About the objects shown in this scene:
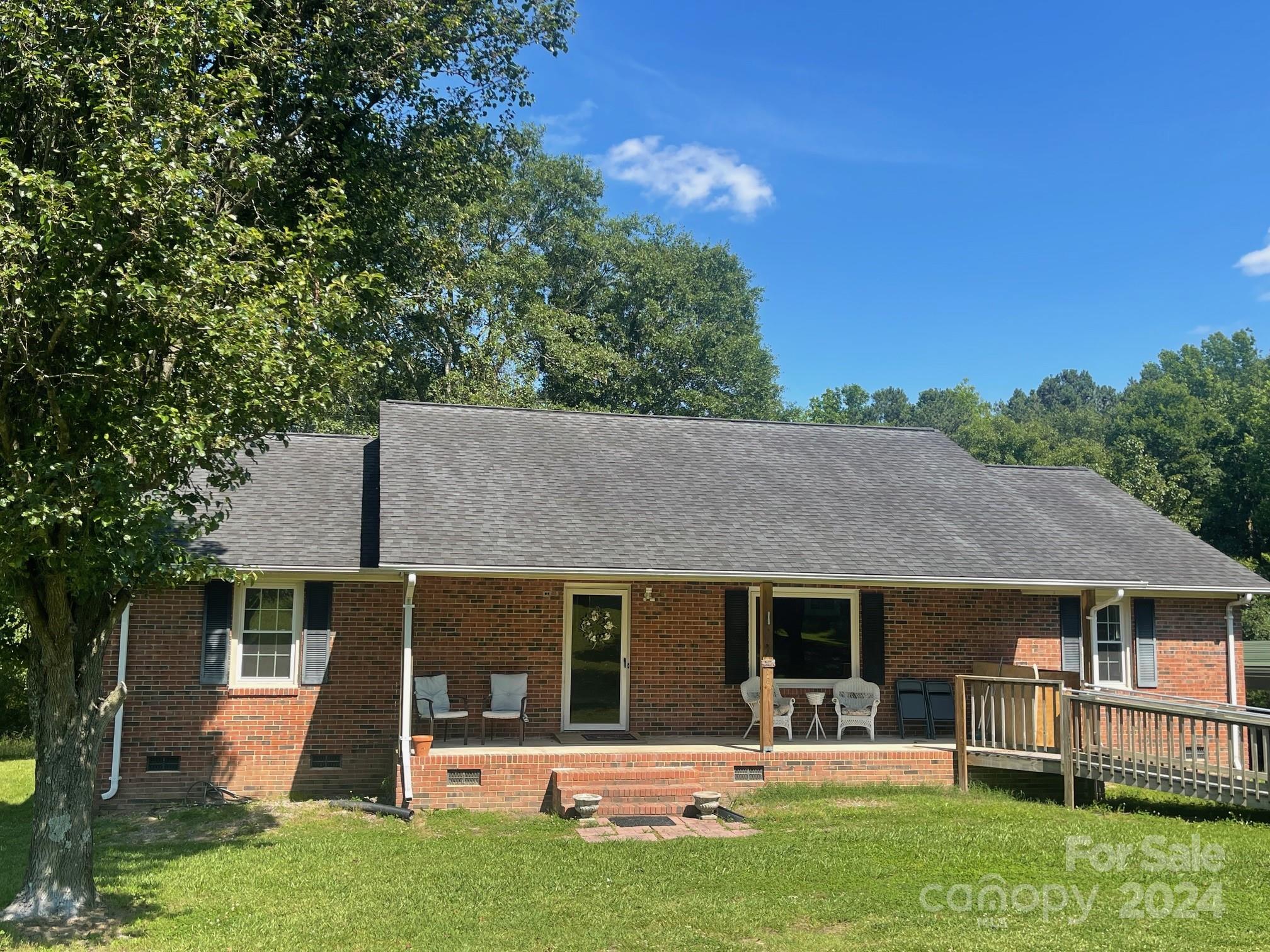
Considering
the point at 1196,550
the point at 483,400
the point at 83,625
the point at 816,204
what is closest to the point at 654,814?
the point at 83,625

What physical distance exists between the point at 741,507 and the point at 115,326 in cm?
863

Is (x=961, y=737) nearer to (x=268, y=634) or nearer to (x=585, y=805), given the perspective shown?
(x=585, y=805)

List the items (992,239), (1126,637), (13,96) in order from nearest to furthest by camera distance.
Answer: (13,96)
(1126,637)
(992,239)

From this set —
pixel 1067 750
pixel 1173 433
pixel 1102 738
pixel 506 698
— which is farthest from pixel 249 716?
pixel 1173 433

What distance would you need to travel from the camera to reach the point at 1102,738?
424 inches

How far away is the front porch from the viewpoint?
10500mm

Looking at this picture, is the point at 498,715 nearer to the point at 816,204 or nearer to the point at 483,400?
the point at 483,400

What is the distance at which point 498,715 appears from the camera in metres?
11.9

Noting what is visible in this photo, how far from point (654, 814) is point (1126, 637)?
8.51m

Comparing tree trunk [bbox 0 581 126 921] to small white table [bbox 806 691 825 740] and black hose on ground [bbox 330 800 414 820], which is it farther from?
small white table [bbox 806 691 825 740]

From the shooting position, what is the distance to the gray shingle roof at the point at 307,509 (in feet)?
39.1

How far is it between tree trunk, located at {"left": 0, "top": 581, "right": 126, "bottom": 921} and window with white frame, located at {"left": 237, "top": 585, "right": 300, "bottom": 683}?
4858mm

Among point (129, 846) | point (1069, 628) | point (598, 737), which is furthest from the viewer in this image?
point (1069, 628)

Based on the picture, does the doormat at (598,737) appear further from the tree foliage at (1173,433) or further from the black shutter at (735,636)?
the tree foliage at (1173,433)
